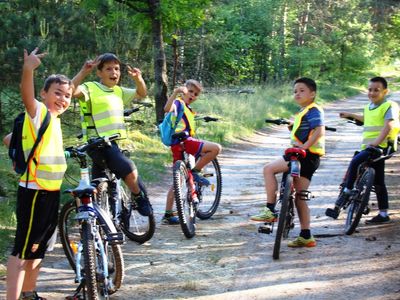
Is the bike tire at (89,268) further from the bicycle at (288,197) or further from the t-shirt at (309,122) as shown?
the t-shirt at (309,122)

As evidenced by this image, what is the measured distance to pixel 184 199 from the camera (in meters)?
7.11

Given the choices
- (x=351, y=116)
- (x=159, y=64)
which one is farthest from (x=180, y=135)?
(x=159, y=64)

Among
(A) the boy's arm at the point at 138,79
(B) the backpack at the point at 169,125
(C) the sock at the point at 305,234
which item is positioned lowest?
(C) the sock at the point at 305,234

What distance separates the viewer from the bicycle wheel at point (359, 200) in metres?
7.02

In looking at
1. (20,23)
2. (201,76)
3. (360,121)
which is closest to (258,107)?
(201,76)

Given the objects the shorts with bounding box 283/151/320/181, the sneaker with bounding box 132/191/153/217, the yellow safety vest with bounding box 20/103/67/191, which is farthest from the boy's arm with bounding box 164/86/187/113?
the yellow safety vest with bounding box 20/103/67/191

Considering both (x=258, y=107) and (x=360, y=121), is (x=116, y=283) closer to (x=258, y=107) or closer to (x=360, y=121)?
(x=360, y=121)

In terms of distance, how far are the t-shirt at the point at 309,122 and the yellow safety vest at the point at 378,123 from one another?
1.33 meters

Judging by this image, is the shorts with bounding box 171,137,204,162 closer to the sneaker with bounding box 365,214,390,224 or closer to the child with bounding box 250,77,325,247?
the child with bounding box 250,77,325,247

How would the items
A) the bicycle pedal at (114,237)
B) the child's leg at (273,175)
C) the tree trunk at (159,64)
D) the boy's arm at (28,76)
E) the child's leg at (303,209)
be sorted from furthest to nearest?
the tree trunk at (159,64) < the child's leg at (303,209) < the child's leg at (273,175) < the bicycle pedal at (114,237) < the boy's arm at (28,76)

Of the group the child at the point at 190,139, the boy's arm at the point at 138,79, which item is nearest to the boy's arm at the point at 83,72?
the boy's arm at the point at 138,79

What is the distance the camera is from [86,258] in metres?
4.29

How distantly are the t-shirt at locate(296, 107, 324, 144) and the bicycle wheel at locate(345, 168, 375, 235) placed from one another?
3.86 feet

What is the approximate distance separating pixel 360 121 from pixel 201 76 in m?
21.8
